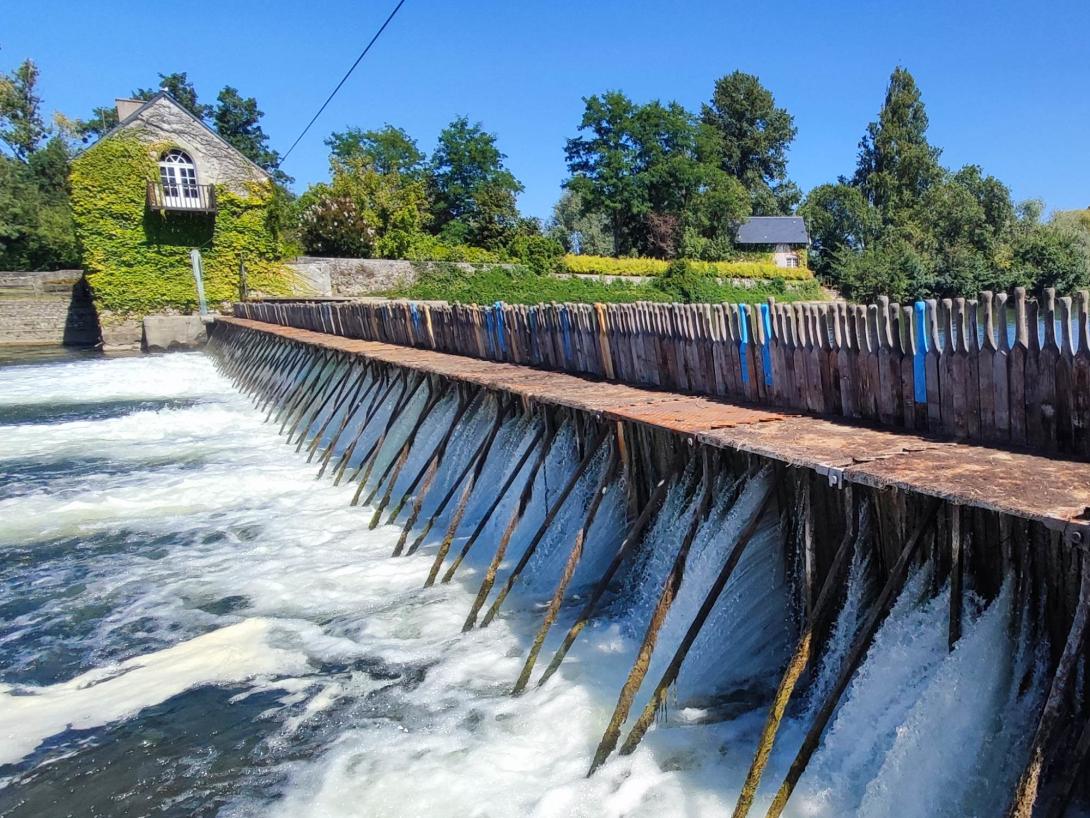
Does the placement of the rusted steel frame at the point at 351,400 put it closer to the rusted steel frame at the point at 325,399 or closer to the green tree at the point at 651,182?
the rusted steel frame at the point at 325,399

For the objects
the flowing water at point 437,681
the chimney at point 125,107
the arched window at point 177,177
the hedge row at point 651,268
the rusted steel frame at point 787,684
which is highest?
the chimney at point 125,107

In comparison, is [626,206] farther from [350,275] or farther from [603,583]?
[603,583]

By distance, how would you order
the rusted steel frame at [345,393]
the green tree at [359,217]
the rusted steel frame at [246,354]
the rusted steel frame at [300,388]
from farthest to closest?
the green tree at [359,217], the rusted steel frame at [246,354], the rusted steel frame at [300,388], the rusted steel frame at [345,393]

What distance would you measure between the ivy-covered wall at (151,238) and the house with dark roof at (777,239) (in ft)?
136

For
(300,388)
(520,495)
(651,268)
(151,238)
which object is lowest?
(520,495)

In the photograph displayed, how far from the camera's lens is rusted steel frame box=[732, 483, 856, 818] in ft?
12.1

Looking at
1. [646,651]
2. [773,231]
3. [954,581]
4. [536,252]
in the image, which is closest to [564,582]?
[646,651]

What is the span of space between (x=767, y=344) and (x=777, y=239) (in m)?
63.6

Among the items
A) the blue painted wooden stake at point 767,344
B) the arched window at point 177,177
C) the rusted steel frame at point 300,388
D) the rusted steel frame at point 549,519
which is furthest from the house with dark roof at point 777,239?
the rusted steel frame at point 549,519

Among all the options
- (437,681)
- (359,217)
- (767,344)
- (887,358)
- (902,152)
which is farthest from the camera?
(902,152)

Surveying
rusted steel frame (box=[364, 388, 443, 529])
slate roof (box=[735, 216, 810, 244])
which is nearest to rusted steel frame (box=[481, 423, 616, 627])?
rusted steel frame (box=[364, 388, 443, 529])

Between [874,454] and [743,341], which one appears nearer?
[874,454]

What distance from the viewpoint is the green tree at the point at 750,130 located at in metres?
79.1

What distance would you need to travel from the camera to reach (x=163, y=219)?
34.2 meters
